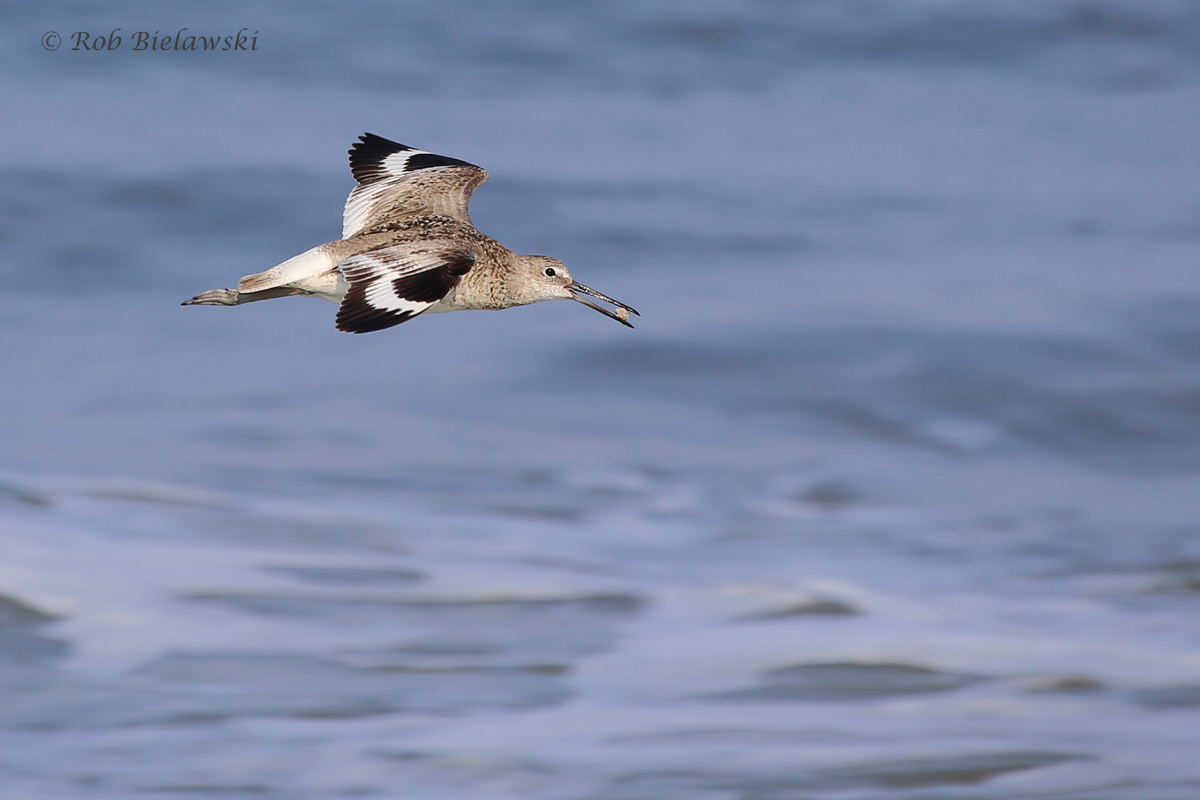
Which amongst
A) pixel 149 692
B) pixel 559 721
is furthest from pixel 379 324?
pixel 149 692

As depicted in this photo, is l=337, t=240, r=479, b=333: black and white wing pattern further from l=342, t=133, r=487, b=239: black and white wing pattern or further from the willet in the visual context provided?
l=342, t=133, r=487, b=239: black and white wing pattern

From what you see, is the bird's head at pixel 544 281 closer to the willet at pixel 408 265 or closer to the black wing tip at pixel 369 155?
the willet at pixel 408 265

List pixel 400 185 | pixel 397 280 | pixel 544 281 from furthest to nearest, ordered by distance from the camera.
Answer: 1. pixel 400 185
2. pixel 544 281
3. pixel 397 280

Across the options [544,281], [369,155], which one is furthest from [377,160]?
[544,281]

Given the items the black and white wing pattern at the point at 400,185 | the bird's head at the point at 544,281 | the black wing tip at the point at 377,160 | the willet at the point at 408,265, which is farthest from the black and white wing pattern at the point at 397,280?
the black wing tip at the point at 377,160

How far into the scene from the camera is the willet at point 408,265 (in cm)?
858

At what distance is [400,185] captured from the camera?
11164 mm

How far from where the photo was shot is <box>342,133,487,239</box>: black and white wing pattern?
10812 millimetres

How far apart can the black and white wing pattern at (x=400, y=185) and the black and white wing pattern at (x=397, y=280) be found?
4.05 feet

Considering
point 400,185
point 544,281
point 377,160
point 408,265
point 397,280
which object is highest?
point 377,160

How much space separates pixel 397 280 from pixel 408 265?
0.21 m

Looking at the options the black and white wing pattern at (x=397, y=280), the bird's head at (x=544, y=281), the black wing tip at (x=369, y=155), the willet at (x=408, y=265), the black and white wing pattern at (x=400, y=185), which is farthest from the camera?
the black wing tip at (x=369, y=155)

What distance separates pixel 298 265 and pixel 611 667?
599 cm

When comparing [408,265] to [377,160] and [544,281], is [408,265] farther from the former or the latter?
[377,160]
